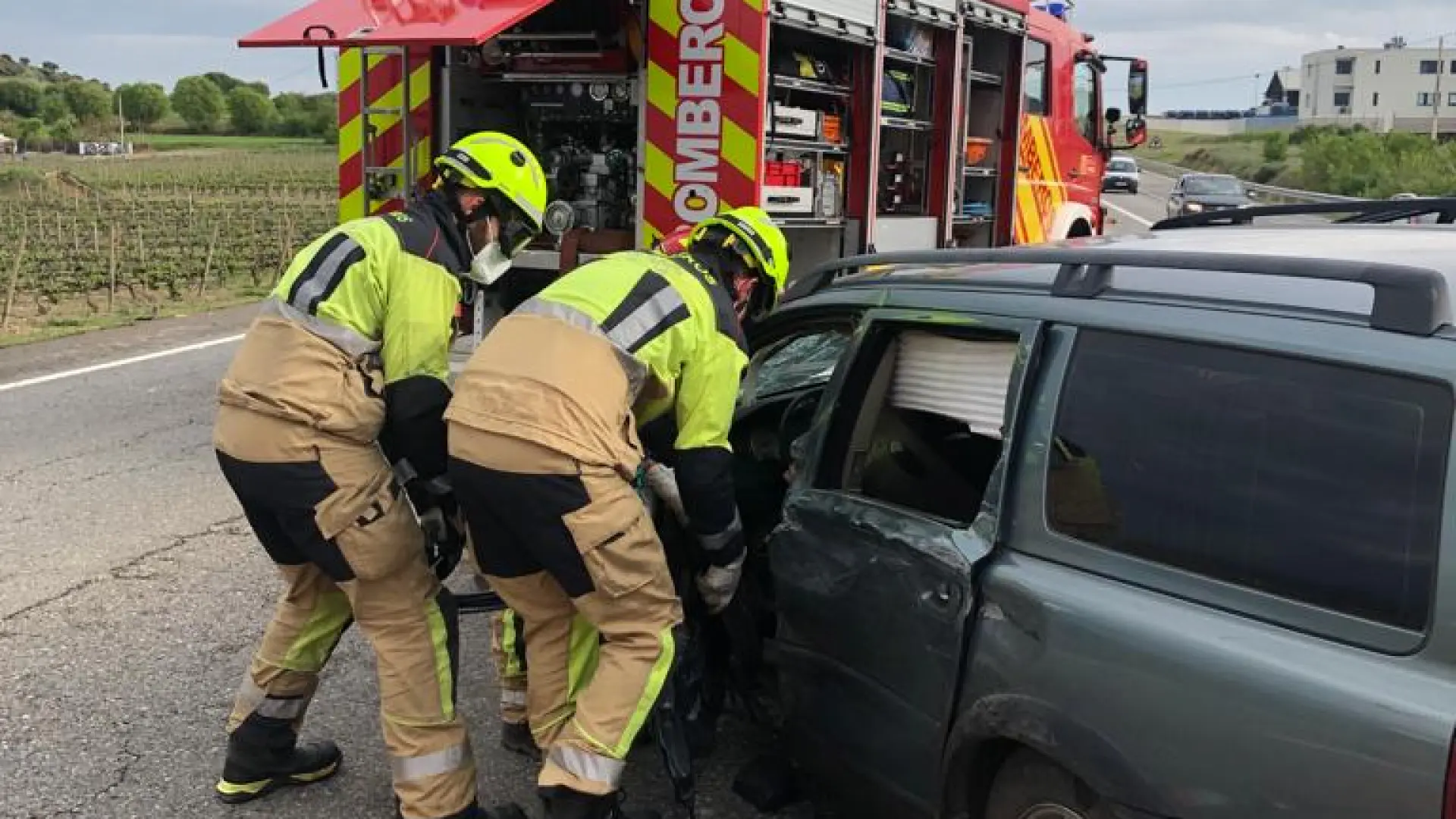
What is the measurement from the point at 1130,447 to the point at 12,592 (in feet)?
15.1

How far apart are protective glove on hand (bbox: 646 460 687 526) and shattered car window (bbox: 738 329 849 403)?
1.61 ft

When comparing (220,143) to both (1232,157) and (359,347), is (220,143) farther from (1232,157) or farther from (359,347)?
(359,347)

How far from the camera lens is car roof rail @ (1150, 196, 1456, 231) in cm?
372

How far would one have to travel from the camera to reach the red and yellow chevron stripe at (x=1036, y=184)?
9.78 metres

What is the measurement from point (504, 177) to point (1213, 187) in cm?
3111

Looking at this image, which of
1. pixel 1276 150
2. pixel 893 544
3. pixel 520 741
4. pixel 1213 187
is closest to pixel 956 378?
pixel 893 544

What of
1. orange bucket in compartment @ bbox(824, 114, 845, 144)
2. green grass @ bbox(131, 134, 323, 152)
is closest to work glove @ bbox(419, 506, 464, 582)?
orange bucket in compartment @ bbox(824, 114, 845, 144)

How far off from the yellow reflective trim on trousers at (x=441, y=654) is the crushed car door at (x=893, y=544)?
0.90 m

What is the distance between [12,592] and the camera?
17.0 ft

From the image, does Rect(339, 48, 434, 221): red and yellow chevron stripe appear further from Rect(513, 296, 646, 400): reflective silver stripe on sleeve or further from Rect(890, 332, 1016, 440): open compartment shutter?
Rect(890, 332, 1016, 440): open compartment shutter

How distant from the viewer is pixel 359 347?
342 centimetres

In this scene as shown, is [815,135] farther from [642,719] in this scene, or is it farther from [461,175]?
[642,719]

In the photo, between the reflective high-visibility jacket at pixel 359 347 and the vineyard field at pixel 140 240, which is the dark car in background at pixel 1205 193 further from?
the reflective high-visibility jacket at pixel 359 347

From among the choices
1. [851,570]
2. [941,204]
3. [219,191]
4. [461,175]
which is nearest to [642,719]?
[851,570]
